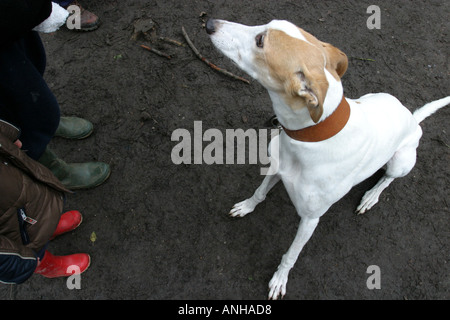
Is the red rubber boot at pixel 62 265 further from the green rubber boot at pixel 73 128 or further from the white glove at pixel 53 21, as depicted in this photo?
the white glove at pixel 53 21

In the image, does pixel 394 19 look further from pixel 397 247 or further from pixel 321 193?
pixel 321 193

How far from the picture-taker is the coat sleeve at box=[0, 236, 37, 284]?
5.91 feet

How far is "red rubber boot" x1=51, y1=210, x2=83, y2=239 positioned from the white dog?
1.97m

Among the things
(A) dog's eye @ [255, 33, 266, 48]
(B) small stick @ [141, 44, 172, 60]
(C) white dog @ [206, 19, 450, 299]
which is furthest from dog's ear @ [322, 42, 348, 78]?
(B) small stick @ [141, 44, 172, 60]

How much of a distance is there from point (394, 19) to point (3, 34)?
466 cm

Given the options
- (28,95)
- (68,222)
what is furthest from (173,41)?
(68,222)

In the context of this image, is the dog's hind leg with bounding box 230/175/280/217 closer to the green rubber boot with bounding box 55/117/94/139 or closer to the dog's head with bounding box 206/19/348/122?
the dog's head with bounding box 206/19/348/122

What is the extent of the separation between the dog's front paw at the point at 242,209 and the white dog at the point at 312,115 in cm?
69

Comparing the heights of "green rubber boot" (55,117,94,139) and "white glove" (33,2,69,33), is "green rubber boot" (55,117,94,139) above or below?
below

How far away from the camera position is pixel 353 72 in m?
3.89

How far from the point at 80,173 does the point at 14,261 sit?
4.16 feet

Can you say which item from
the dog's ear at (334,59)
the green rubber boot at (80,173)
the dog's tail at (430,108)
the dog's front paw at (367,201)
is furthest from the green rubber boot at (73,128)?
the dog's tail at (430,108)
